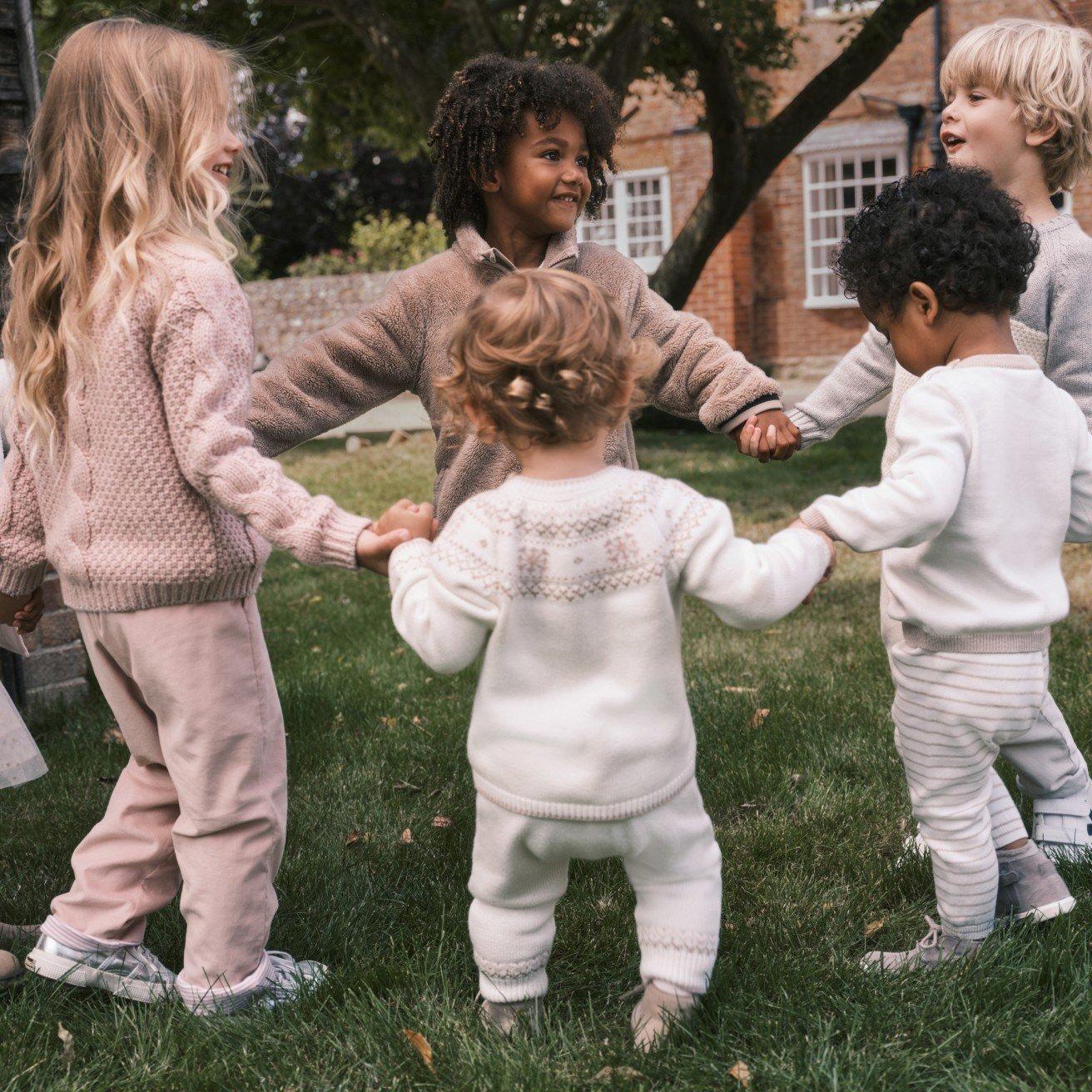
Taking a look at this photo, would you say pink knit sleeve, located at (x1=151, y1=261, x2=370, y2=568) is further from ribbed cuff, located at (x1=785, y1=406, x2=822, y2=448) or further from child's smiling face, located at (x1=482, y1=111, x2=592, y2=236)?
ribbed cuff, located at (x1=785, y1=406, x2=822, y2=448)

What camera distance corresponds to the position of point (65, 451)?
8.01 feet

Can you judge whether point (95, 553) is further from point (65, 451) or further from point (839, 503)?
point (839, 503)

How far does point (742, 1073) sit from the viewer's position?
2.15m

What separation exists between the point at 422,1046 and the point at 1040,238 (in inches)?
86.7

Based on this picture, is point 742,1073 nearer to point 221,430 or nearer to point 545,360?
point 545,360

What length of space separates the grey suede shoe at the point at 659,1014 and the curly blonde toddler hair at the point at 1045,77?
2142 mm

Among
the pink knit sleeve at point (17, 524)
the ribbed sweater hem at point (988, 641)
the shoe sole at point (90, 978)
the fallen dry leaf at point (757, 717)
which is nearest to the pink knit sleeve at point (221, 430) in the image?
the pink knit sleeve at point (17, 524)

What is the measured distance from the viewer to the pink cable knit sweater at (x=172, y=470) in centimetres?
226

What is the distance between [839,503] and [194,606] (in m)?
1.25

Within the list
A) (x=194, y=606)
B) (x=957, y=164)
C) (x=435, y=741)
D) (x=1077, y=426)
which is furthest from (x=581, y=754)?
(x=435, y=741)

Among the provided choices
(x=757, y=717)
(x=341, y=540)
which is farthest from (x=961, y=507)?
(x=757, y=717)

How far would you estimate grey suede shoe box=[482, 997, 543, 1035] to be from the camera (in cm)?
230

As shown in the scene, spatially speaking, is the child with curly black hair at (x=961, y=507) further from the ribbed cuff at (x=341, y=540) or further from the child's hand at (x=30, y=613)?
the child's hand at (x=30, y=613)

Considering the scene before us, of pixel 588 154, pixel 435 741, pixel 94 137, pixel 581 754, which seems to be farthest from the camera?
pixel 435 741
